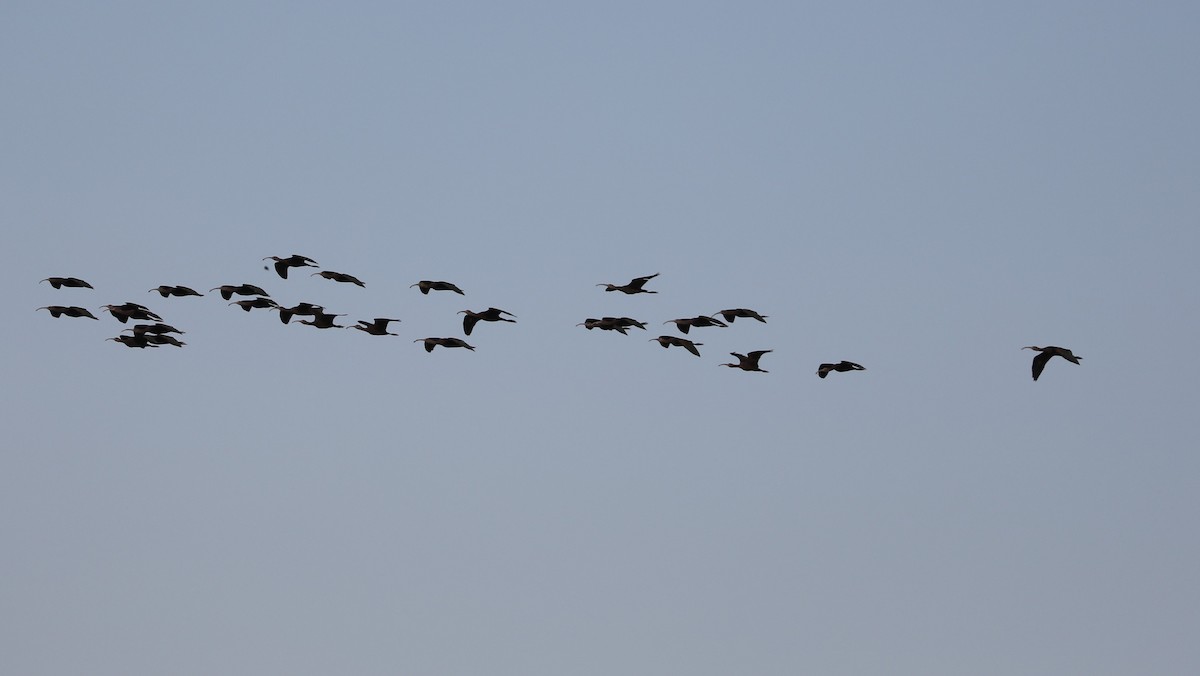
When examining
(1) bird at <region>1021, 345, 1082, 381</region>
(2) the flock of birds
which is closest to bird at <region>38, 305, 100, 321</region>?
(2) the flock of birds

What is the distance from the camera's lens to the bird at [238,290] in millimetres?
94750

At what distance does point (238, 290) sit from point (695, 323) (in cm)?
2273

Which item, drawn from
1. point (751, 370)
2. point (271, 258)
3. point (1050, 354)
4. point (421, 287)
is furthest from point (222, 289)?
point (1050, 354)

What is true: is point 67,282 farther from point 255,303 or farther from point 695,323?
point 695,323

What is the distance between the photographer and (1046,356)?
85.2 m

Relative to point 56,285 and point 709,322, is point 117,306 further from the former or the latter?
point 709,322

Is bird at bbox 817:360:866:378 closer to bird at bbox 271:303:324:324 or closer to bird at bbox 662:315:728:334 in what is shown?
bird at bbox 662:315:728:334

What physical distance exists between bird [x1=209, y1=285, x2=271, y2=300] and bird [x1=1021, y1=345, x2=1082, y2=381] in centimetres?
3763

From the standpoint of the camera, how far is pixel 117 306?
9362 centimetres

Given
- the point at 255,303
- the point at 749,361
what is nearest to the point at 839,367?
the point at 749,361

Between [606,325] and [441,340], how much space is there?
8.03 meters

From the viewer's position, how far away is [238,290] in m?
95.3

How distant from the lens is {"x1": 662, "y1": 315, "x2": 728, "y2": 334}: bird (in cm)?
9231

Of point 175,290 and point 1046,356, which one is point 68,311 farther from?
point 1046,356
